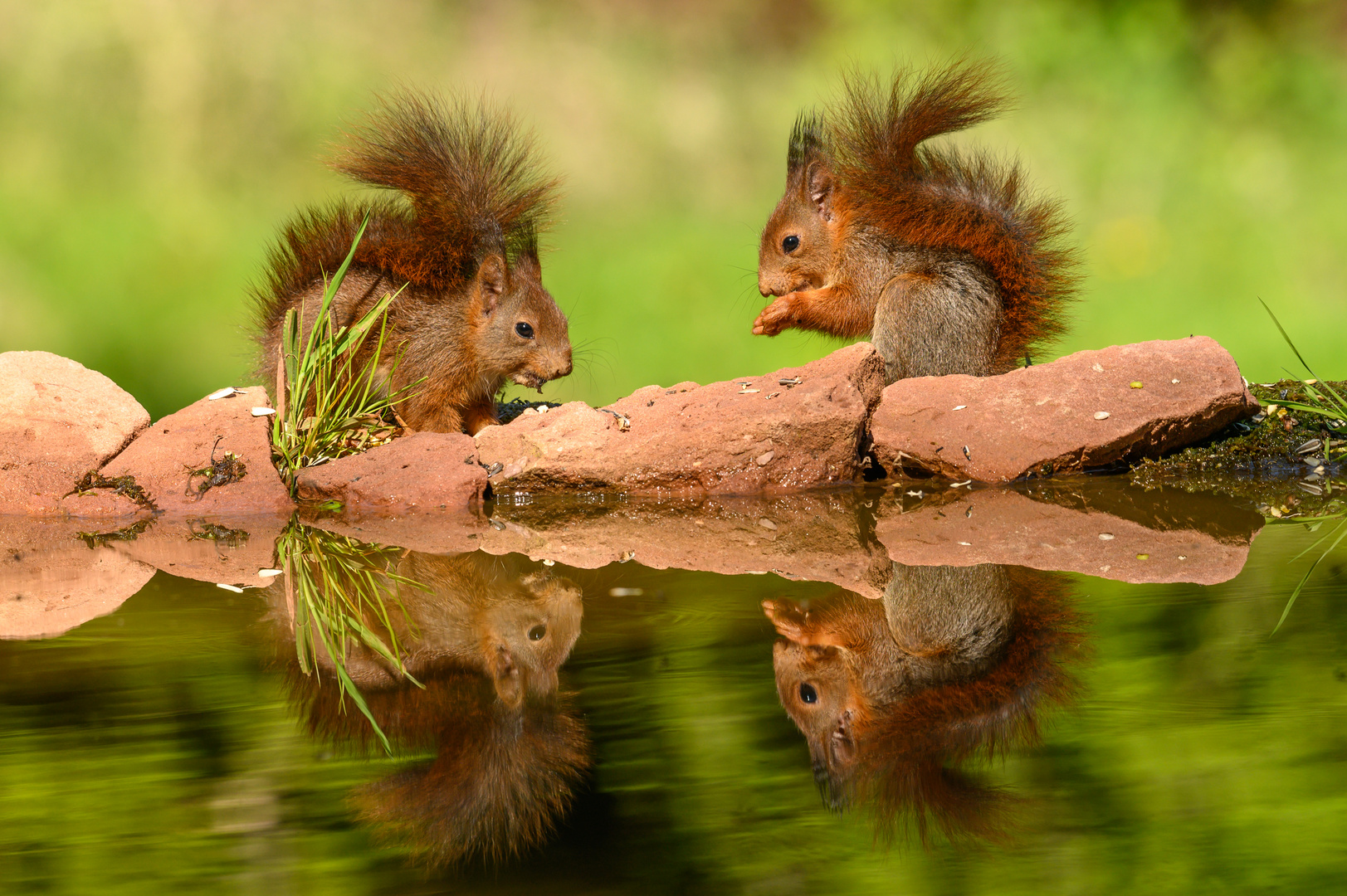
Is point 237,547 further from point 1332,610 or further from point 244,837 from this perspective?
point 1332,610

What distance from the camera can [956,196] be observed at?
4926 mm

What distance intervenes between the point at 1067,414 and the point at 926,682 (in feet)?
8.48

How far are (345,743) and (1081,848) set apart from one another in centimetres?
103

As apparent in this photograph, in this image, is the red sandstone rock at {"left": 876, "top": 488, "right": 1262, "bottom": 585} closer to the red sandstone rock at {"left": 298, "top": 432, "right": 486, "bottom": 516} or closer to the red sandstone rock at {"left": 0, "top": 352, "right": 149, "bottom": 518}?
the red sandstone rock at {"left": 298, "top": 432, "right": 486, "bottom": 516}

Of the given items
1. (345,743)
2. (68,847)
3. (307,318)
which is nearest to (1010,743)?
(345,743)

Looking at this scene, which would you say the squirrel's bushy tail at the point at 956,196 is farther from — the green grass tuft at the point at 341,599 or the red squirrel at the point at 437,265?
the green grass tuft at the point at 341,599

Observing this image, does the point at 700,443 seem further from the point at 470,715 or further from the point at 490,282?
the point at 470,715

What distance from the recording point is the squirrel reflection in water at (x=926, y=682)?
1.52 metres

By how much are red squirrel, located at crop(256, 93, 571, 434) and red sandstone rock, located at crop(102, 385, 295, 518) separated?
0.46 m

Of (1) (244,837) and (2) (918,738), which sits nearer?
(1) (244,837)

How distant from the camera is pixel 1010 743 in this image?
5.44ft

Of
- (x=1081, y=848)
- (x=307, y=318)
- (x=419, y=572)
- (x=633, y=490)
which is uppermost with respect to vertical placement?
(x=307, y=318)

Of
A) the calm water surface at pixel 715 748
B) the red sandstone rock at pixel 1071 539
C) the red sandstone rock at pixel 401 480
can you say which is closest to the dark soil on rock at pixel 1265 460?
the red sandstone rock at pixel 1071 539

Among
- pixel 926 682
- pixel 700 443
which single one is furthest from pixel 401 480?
pixel 926 682
